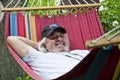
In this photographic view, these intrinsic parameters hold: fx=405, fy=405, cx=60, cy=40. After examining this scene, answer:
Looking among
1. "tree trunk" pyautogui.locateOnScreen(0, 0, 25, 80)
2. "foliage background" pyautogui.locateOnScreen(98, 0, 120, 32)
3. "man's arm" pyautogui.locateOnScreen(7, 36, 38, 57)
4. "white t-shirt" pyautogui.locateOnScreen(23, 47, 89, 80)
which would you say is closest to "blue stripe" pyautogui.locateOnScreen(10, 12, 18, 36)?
"man's arm" pyautogui.locateOnScreen(7, 36, 38, 57)

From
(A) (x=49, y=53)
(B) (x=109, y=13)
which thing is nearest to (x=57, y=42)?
(A) (x=49, y=53)

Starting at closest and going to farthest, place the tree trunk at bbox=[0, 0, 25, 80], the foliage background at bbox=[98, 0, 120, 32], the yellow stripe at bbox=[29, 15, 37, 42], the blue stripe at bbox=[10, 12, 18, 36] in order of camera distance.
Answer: the blue stripe at bbox=[10, 12, 18, 36], the yellow stripe at bbox=[29, 15, 37, 42], the tree trunk at bbox=[0, 0, 25, 80], the foliage background at bbox=[98, 0, 120, 32]

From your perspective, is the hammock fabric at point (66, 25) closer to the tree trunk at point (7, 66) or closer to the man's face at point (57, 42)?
the man's face at point (57, 42)

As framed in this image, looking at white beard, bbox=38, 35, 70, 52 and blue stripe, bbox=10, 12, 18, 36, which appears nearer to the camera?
white beard, bbox=38, 35, 70, 52

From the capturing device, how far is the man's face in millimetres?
3623

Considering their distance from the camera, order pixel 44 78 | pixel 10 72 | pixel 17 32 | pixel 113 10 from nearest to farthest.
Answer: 1. pixel 44 78
2. pixel 17 32
3. pixel 10 72
4. pixel 113 10

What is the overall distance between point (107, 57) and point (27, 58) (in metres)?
0.95

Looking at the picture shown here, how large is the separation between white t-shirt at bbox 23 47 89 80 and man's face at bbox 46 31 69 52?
0.08 metres

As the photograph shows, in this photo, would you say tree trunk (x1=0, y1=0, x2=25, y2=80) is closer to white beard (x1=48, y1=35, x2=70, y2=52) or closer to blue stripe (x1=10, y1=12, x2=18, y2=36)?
blue stripe (x1=10, y1=12, x2=18, y2=36)

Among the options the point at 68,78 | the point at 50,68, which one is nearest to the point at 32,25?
the point at 50,68

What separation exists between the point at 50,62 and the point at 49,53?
0.50 ft

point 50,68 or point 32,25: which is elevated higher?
point 32,25

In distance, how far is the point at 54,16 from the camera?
413 cm

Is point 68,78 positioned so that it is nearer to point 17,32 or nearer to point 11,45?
point 11,45
